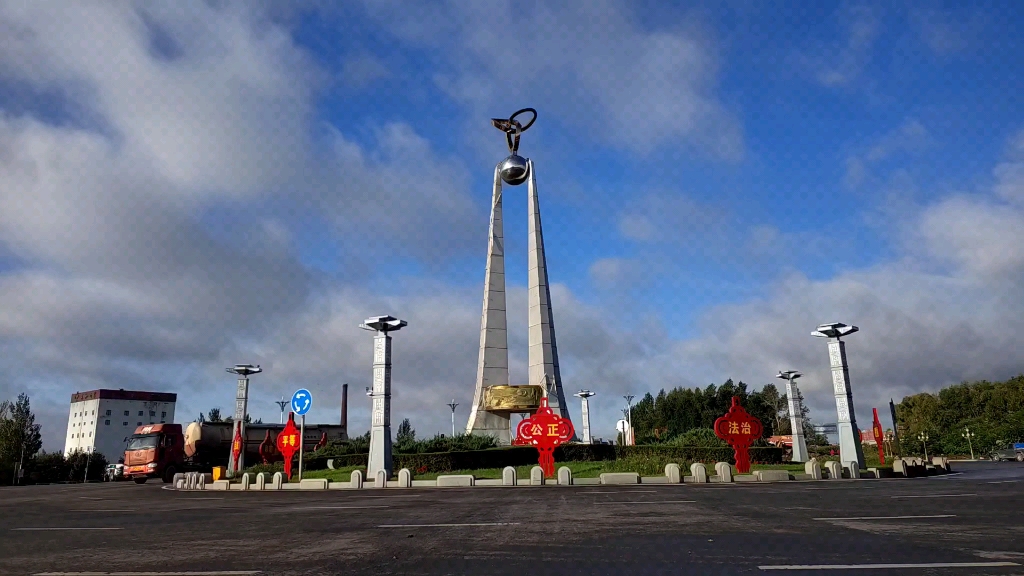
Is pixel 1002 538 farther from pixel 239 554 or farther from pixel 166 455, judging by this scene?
pixel 166 455

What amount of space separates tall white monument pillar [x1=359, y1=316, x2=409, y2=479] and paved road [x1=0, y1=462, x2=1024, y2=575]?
36.4 ft

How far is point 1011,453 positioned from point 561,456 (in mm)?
53892

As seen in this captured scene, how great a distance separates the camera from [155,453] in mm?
37406

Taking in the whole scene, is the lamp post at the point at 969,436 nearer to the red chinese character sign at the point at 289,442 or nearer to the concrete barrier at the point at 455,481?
the concrete barrier at the point at 455,481

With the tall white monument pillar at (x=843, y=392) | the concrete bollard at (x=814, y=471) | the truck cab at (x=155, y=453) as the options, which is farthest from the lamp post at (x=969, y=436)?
the truck cab at (x=155, y=453)

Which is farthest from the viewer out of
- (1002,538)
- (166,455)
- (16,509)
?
(166,455)

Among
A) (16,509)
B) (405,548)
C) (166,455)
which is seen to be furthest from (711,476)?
(166,455)

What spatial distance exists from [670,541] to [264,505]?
11619 mm

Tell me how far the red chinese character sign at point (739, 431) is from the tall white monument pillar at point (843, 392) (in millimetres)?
6698

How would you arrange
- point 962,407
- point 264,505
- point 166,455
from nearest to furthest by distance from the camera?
point 264,505 < point 166,455 < point 962,407

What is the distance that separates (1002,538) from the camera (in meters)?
8.41

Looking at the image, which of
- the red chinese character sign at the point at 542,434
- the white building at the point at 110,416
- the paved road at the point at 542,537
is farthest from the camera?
the white building at the point at 110,416

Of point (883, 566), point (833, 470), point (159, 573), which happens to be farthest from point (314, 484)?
point (883, 566)

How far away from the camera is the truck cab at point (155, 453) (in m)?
37.3
